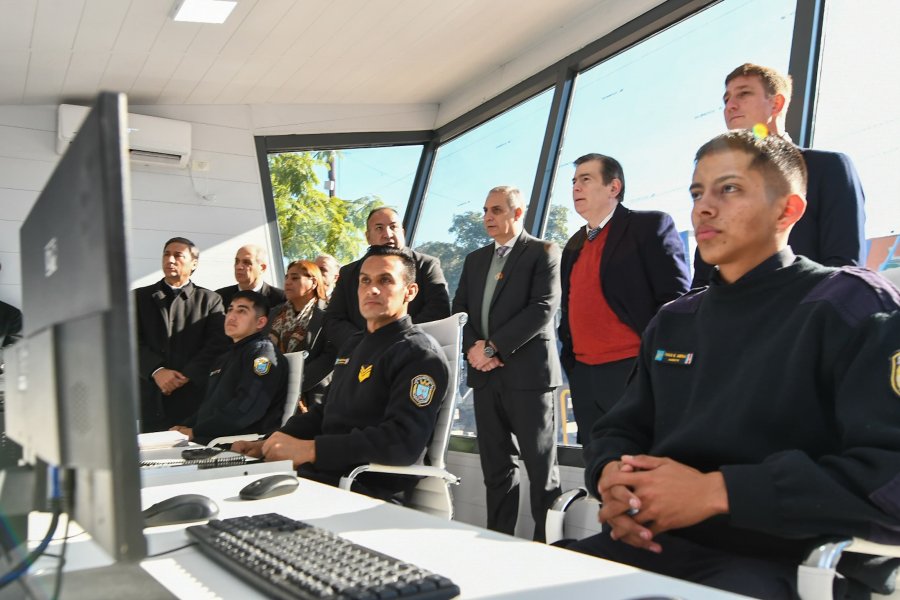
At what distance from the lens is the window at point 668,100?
3.44 meters

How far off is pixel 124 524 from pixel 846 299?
1054 millimetres

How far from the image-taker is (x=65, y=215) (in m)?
0.61

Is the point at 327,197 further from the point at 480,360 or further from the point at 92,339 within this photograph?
A: the point at 92,339

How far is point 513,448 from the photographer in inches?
130

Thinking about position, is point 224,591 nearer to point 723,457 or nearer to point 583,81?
point 723,457

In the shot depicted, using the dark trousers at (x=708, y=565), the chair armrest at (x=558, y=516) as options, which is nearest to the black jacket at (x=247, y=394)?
the chair armrest at (x=558, y=516)

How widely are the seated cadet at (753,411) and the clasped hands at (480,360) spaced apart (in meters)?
1.70

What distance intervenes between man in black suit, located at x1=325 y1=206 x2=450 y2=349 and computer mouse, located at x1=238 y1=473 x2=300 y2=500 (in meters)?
2.24

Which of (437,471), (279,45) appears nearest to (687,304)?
(437,471)

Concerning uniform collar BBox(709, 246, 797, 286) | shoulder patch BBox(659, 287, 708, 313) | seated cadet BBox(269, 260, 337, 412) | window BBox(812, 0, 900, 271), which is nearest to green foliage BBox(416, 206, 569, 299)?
seated cadet BBox(269, 260, 337, 412)

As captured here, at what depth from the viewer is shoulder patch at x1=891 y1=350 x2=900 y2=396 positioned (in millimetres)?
1048

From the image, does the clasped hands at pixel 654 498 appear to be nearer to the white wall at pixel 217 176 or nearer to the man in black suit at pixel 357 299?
the man in black suit at pixel 357 299

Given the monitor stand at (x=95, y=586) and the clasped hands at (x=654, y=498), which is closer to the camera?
the monitor stand at (x=95, y=586)

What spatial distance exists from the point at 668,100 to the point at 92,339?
3731 millimetres
